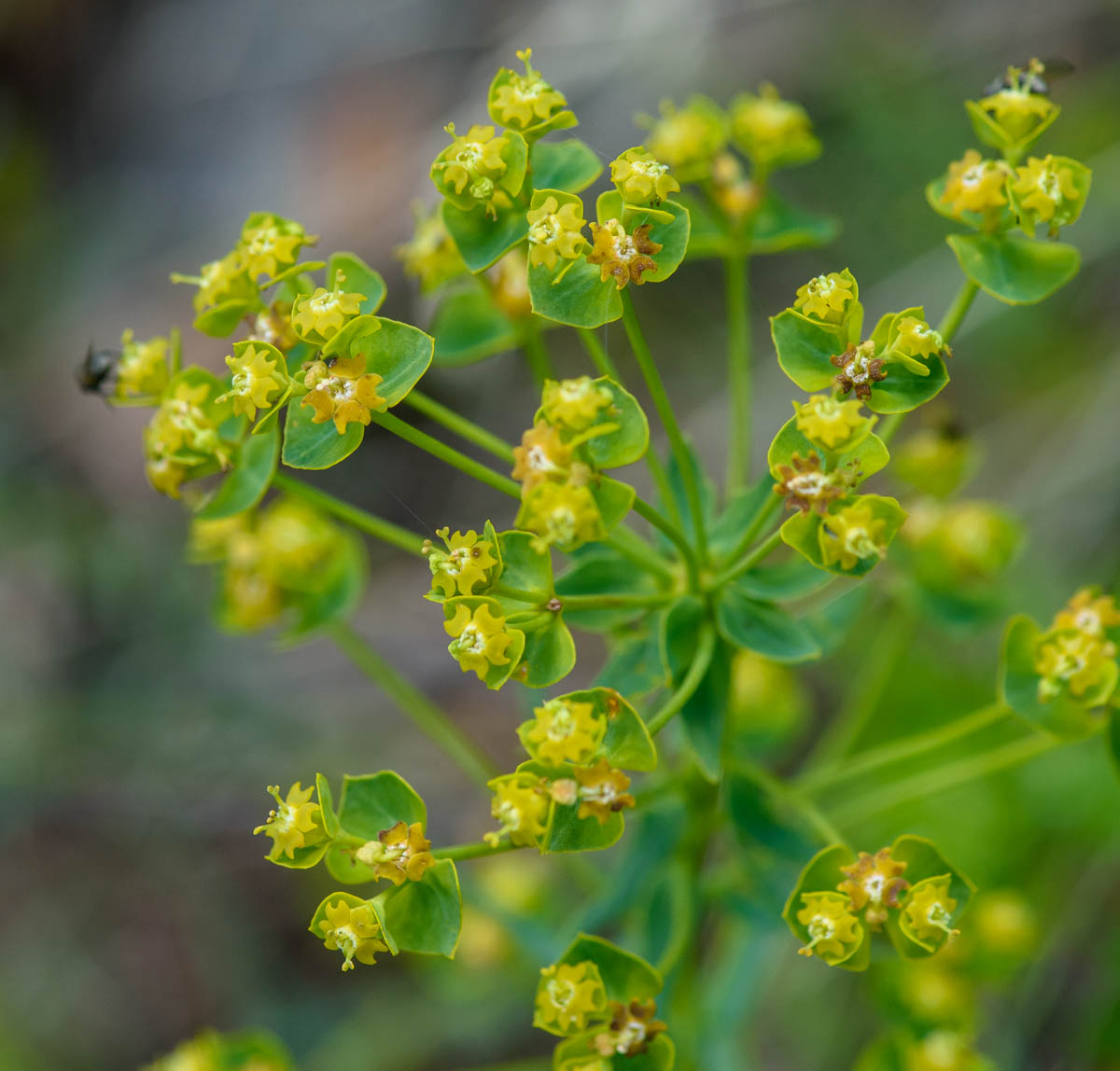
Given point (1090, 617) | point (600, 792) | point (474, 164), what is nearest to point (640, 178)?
point (474, 164)

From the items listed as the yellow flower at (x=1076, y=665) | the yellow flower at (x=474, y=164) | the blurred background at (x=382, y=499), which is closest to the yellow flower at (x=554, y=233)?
the yellow flower at (x=474, y=164)

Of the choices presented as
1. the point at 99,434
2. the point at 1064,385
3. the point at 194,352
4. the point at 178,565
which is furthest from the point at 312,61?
the point at 1064,385

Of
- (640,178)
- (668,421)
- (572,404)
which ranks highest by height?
(640,178)

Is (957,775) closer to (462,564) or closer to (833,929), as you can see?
(833,929)

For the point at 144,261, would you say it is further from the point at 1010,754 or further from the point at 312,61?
the point at 1010,754

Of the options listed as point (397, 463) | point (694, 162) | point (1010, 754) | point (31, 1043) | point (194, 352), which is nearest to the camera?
point (1010, 754)

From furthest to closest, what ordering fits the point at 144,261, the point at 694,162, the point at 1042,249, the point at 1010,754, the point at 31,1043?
the point at 144,261 → the point at 31,1043 → the point at 694,162 → the point at 1010,754 → the point at 1042,249

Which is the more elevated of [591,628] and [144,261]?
[591,628]
